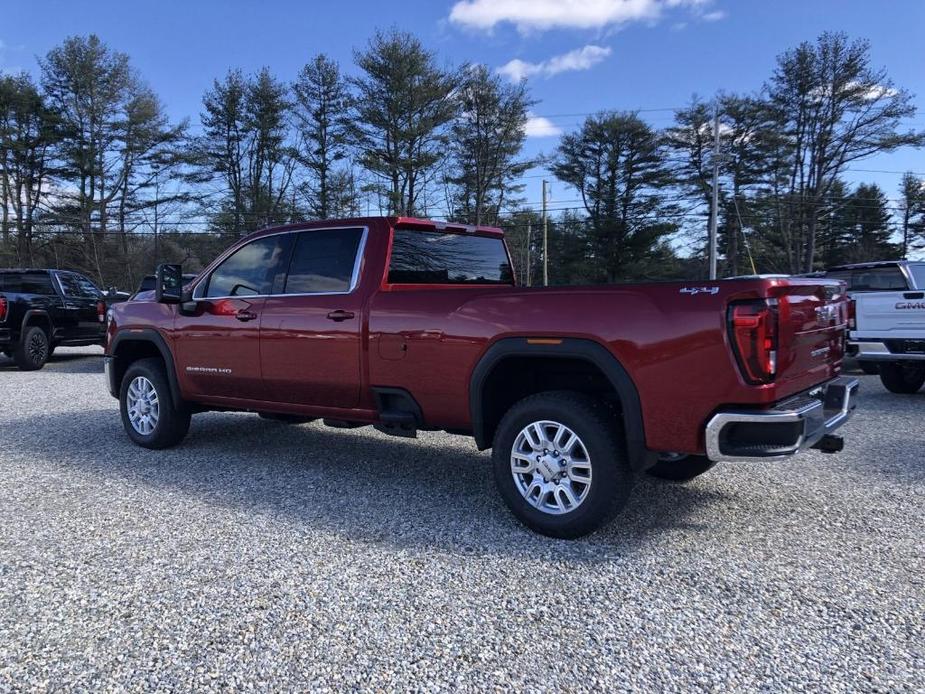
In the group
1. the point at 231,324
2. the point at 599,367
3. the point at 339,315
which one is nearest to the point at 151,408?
the point at 231,324

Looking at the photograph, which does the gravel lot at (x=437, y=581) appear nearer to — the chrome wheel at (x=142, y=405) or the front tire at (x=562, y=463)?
the front tire at (x=562, y=463)

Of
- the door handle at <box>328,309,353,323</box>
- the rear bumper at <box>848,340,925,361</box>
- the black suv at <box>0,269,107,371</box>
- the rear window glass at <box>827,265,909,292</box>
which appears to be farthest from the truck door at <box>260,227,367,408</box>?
the black suv at <box>0,269,107,371</box>

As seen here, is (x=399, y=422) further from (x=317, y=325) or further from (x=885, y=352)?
(x=885, y=352)

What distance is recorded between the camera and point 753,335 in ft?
10.2

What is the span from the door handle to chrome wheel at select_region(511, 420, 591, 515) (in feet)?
4.96

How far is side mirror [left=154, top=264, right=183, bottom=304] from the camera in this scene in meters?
5.58

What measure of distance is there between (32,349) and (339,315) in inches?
412

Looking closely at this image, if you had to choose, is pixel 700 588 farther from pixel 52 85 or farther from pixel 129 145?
pixel 52 85

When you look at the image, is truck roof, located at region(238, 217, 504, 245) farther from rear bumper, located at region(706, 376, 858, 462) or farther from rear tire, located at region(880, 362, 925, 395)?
rear tire, located at region(880, 362, 925, 395)

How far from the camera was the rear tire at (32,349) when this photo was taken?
40.0 ft

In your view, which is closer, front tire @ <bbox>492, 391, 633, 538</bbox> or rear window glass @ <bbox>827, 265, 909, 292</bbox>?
front tire @ <bbox>492, 391, 633, 538</bbox>

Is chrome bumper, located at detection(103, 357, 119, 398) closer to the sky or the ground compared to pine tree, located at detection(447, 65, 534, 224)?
closer to the ground

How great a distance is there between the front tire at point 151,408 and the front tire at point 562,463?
3.32 m

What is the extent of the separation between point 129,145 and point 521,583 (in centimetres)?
3637
